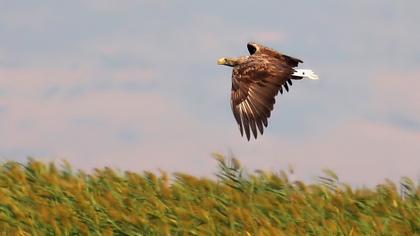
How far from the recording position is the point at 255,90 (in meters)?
12.5

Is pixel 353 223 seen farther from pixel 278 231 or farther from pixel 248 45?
pixel 248 45

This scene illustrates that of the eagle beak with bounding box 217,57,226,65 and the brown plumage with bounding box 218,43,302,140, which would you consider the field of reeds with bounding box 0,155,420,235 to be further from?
the eagle beak with bounding box 217,57,226,65

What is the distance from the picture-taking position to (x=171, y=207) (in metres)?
10.4

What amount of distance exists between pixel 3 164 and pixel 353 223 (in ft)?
16.8

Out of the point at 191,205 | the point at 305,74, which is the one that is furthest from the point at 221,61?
the point at 191,205

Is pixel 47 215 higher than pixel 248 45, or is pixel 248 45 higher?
pixel 248 45

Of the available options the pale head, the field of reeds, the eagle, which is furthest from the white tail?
the field of reeds

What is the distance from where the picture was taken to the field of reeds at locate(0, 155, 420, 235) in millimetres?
9555

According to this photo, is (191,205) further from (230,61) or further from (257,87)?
(230,61)

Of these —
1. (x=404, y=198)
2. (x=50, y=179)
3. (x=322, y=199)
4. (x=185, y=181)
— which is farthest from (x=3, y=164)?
(x=404, y=198)

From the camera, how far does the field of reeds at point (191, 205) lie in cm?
955

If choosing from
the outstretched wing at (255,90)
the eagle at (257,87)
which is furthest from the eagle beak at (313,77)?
the outstretched wing at (255,90)

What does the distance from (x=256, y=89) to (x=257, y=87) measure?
0.19 ft

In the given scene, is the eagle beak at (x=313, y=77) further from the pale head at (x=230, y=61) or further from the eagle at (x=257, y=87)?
the pale head at (x=230, y=61)
